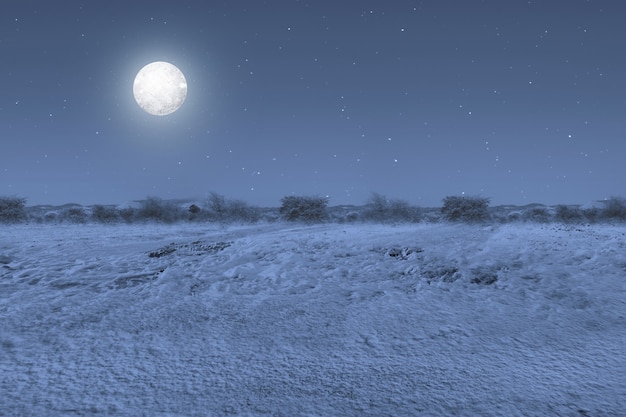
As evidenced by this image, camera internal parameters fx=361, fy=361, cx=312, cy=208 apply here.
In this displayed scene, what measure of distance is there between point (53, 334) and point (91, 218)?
25677 millimetres

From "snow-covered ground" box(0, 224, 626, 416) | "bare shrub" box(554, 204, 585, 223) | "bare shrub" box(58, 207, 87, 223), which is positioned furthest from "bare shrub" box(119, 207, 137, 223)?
"bare shrub" box(554, 204, 585, 223)

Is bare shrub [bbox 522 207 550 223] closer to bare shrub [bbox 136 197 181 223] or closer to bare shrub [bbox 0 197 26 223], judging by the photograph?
bare shrub [bbox 136 197 181 223]

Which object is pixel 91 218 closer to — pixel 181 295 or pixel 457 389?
pixel 181 295

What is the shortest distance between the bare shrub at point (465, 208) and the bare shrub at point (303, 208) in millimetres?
8626

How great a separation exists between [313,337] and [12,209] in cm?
2937

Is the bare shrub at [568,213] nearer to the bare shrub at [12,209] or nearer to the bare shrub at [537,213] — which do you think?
the bare shrub at [537,213]

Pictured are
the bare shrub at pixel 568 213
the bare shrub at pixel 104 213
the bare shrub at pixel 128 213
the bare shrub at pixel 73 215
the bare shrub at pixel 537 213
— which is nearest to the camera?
the bare shrub at pixel 73 215

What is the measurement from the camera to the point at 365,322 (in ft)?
13.8

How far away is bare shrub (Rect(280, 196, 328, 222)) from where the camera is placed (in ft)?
82.8

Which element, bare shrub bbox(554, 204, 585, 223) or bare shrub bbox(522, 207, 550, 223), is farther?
bare shrub bbox(554, 204, 585, 223)

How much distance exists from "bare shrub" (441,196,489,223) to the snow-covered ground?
1778 centimetres

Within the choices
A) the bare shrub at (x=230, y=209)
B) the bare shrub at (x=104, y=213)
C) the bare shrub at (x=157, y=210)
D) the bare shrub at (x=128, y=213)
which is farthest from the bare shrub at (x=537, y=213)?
the bare shrub at (x=104, y=213)

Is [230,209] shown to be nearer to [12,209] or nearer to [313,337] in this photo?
[12,209]

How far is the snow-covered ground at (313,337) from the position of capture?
2512 mm
